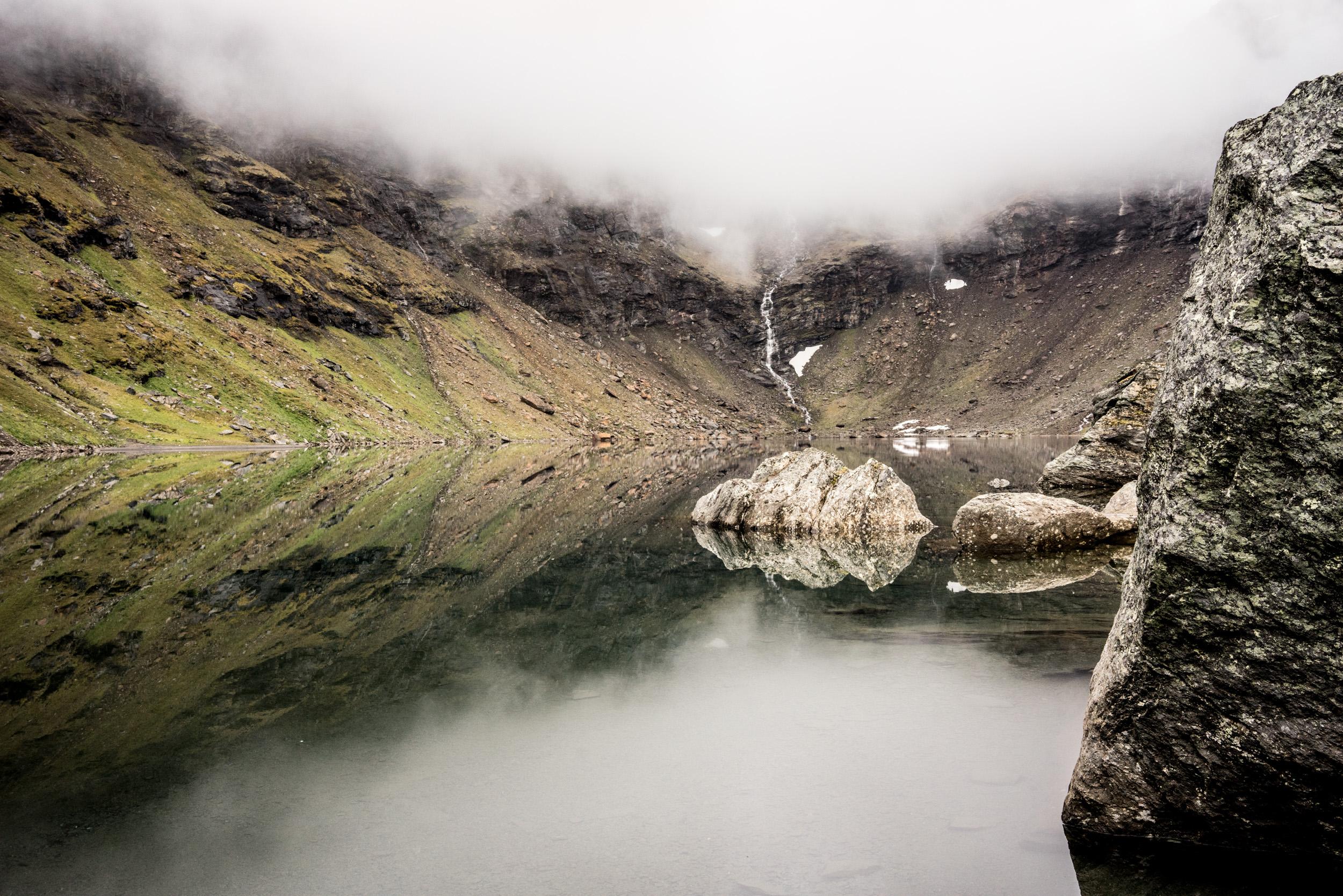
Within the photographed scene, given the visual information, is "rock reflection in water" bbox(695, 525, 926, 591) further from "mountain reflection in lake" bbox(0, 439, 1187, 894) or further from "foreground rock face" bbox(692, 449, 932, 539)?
"foreground rock face" bbox(692, 449, 932, 539)

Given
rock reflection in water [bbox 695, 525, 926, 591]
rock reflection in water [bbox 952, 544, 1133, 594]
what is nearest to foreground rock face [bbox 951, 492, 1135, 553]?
rock reflection in water [bbox 952, 544, 1133, 594]

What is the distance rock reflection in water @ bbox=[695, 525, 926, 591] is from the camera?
845 inches

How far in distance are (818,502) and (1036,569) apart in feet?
33.4

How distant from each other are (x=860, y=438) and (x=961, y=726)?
165991 millimetres

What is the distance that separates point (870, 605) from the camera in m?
17.7

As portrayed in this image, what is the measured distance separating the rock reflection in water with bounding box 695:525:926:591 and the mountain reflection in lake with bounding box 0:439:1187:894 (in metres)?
0.55

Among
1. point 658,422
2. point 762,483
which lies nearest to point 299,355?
point 658,422

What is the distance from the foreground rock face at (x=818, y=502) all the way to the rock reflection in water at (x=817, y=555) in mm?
778

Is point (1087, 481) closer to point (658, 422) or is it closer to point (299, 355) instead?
point (299, 355)

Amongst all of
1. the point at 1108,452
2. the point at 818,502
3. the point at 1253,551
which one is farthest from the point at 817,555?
the point at 1108,452

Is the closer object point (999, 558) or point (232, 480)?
point (999, 558)

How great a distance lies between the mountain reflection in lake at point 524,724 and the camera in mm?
7184

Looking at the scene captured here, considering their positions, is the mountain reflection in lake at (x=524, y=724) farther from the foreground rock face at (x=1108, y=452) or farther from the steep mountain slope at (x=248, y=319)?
the steep mountain slope at (x=248, y=319)

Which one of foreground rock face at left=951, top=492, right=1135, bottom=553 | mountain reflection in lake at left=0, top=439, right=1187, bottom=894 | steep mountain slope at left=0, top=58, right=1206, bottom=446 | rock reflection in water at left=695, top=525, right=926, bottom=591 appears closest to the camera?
mountain reflection in lake at left=0, top=439, right=1187, bottom=894
